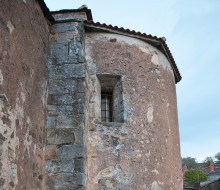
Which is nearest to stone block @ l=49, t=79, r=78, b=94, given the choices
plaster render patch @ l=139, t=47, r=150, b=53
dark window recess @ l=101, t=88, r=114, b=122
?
dark window recess @ l=101, t=88, r=114, b=122

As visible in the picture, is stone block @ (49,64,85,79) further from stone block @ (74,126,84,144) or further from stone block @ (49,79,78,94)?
stone block @ (74,126,84,144)

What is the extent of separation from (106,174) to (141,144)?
900mm

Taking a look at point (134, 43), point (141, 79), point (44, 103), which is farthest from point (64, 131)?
point (134, 43)

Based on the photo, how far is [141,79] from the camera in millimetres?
6965

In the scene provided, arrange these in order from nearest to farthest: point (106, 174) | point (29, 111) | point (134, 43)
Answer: point (29, 111)
point (106, 174)
point (134, 43)

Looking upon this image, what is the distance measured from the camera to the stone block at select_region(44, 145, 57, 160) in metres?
5.36

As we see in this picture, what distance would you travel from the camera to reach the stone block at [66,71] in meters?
5.88

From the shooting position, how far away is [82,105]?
567 cm

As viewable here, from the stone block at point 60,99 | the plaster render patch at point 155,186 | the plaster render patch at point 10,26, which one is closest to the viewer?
the plaster render patch at point 10,26

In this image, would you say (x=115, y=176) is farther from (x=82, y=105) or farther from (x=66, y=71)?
(x=66, y=71)

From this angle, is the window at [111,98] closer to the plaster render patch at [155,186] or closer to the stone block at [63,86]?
the stone block at [63,86]

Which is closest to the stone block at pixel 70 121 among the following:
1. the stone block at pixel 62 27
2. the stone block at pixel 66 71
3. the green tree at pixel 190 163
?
the stone block at pixel 66 71

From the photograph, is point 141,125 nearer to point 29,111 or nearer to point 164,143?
point 164,143

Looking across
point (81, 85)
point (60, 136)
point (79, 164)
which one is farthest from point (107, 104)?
point (79, 164)
